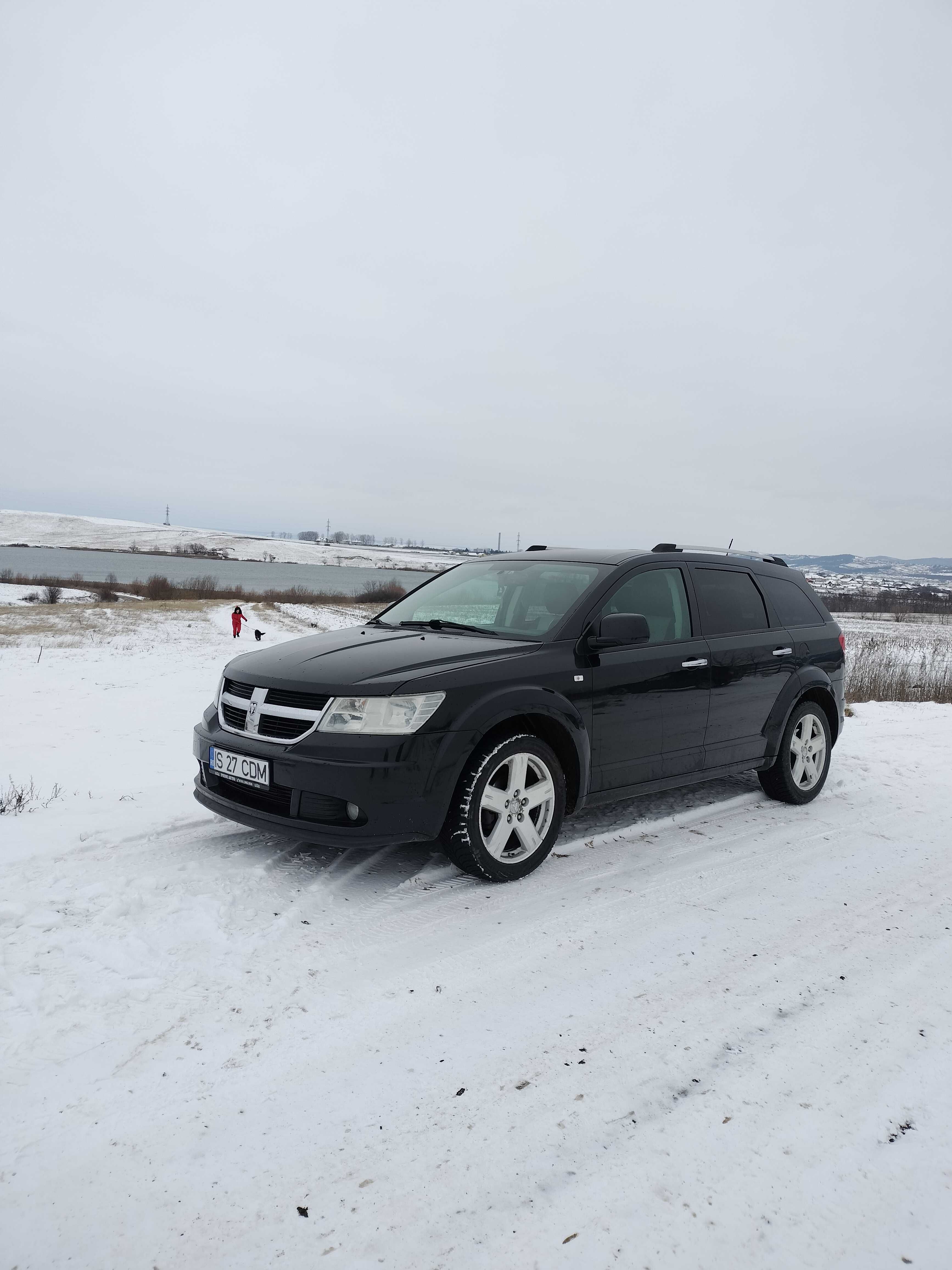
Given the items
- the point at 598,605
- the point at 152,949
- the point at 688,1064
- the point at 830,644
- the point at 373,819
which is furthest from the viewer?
the point at 830,644

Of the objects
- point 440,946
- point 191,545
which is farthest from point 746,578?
point 191,545

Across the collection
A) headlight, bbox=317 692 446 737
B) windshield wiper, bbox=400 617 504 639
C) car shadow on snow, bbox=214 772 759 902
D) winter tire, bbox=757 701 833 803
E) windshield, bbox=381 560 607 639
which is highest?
windshield, bbox=381 560 607 639

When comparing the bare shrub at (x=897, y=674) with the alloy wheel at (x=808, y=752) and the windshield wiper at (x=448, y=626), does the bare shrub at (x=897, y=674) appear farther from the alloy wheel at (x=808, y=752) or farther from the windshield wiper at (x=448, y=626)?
the windshield wiper at (x=448, y=626)

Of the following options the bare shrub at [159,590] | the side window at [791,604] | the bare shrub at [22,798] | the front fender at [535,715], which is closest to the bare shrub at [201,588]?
the bare shrub at [159,590]

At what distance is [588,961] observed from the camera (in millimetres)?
3391

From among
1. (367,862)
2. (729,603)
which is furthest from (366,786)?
(729,603)

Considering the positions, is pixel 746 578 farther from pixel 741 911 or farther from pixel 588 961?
Result: pixel 588 961

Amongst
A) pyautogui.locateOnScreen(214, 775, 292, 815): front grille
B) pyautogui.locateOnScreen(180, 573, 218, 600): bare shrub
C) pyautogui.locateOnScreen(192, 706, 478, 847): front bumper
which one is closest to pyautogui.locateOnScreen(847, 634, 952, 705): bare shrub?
pyautogui.locateOnScreen(192, 706, 478, 847): front bumper

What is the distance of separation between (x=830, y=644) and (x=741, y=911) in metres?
3.07

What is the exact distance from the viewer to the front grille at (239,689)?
4363mm

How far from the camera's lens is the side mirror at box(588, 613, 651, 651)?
455cm

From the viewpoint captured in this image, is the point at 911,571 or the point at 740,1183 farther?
the point at 911,571

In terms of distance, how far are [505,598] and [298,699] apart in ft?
5.35

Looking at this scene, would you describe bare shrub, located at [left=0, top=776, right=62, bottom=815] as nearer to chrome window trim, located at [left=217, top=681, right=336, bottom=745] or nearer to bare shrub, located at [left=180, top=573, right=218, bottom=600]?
chrome window trim, located at [left=217, top=681, right=336, bottom=745]
